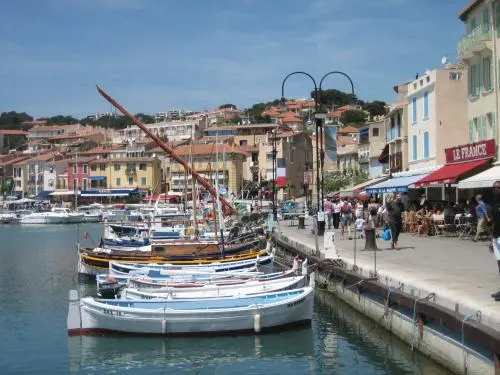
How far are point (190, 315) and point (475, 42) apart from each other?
2563 cm

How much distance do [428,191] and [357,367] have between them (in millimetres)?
36389

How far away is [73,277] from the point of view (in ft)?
122

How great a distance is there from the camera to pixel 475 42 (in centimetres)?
3834

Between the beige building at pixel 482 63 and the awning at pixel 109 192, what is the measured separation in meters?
108

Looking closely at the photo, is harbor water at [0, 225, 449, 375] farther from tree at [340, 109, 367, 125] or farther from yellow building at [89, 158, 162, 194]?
tree at [340, 109, 367, 125]

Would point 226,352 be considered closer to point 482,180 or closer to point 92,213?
point 482,180

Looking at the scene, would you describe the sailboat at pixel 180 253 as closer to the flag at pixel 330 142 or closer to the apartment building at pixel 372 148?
the flag at pixel 330 142

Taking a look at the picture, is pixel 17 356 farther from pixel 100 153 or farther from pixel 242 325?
pixel 100 153

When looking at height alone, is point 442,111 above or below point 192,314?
above

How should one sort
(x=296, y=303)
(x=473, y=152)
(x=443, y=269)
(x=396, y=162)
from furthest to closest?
(x=396, y=162) → (x=473, y=152) → (x=443, y=269) → (x=296, y=303)

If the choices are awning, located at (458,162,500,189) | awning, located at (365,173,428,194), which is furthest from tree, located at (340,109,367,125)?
awning, located at (458,162,500,189)

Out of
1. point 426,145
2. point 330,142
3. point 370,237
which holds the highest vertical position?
point 426,145

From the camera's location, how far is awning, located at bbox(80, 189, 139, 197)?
472 feet

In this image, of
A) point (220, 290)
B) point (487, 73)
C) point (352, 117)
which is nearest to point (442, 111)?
point (487, 73)
